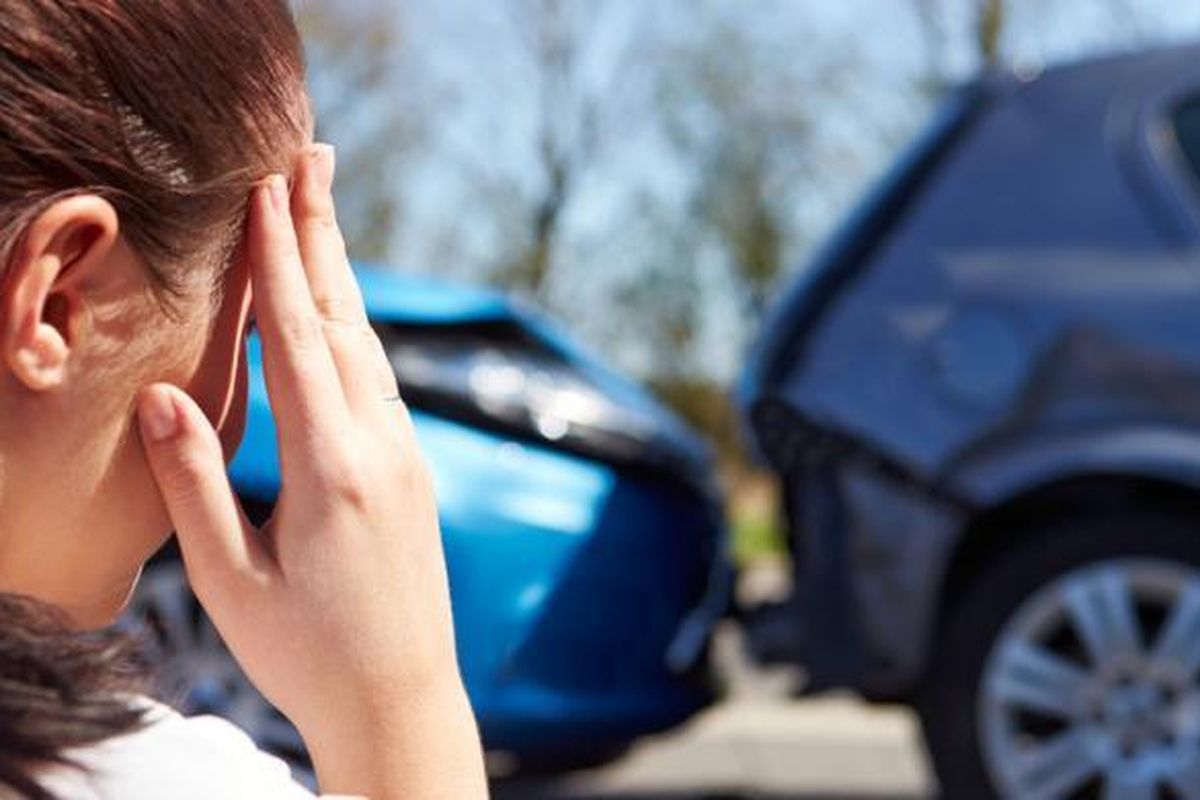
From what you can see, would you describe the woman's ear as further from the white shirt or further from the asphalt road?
the asphalt road

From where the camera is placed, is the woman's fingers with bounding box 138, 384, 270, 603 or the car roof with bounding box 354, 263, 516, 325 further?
the car roof with bounding box 354, 263, 516, 325

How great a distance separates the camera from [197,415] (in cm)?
88

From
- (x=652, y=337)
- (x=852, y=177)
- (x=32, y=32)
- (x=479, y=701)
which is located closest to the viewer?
(x=32, y=32)

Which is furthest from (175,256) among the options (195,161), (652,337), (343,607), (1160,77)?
(652,337)

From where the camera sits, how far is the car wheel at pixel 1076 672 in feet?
12.7

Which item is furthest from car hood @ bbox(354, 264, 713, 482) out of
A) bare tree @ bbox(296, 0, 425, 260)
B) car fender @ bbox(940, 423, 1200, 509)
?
bare tree @ bbox(296, 0, 425, 260)

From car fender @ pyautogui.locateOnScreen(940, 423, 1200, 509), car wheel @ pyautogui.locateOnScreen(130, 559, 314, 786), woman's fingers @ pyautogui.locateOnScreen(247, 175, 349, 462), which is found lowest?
car wheel @ pyautogui.locateOnScreen(130, 559, 314, 786)

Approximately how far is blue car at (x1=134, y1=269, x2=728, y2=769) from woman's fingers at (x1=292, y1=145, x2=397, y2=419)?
292cm

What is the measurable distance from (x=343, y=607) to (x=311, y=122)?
8.1 inches

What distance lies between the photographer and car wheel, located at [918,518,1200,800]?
387 centimetres

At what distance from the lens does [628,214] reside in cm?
2384

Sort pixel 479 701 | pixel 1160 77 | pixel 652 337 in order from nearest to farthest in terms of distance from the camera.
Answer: pixel 479 701 < pixel 1160 77 < pixel 652 337

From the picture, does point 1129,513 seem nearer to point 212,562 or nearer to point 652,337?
point 212,562

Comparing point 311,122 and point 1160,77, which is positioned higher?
point 1160,77
